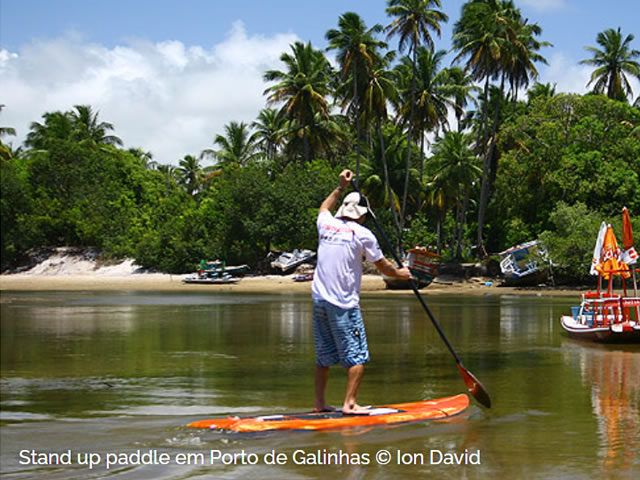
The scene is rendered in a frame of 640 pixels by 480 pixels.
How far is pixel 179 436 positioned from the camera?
638 centimetres

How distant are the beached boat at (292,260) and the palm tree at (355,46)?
587 centimetres

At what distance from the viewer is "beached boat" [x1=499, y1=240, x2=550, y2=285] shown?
38250mm

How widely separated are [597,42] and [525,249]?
73.7ft

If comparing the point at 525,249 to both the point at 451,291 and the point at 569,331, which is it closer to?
the point at 451,291

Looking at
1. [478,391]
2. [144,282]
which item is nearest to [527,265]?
[144,282]

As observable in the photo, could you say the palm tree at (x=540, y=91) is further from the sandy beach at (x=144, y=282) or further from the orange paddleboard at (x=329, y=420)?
the orange paddleboard at (x=329, y=420)

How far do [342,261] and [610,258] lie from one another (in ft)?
35.8

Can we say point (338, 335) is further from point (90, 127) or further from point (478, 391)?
point (90, 127)

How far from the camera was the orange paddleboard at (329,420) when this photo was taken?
20.8ft

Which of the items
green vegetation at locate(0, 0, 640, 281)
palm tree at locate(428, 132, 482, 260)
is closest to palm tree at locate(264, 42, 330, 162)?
green vegetation at locate(0, 0, 640, 281)

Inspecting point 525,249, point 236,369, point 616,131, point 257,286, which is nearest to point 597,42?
point 616,131

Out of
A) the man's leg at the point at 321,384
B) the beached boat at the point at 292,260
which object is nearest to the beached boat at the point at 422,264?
the beached boat at the point at 292,260

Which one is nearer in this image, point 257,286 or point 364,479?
point 364,479

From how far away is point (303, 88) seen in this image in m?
49.3
